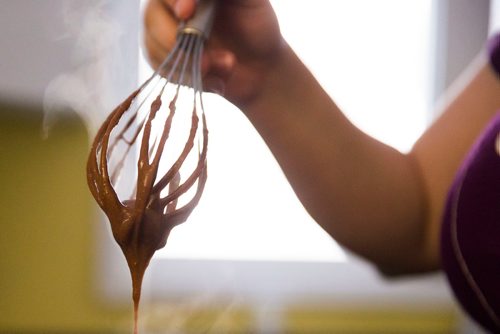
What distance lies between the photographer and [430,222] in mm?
568

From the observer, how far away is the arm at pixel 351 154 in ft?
1.59

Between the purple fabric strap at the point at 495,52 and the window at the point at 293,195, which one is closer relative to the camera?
the purple fabric strap at the point at 495,52

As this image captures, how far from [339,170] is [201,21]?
0.21 metres

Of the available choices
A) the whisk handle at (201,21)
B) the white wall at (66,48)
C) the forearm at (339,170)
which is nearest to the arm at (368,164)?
the forearm at (339,170)

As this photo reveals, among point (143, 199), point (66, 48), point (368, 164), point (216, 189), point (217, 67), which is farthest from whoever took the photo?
point (216, 189)

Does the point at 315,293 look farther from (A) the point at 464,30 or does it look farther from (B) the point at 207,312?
(A) the point at 464,30

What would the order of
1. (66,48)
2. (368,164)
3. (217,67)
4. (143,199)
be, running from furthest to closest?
(66,48)
(368,164)
(217,67)
(143,199)

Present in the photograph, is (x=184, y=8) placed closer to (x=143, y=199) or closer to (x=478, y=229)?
(x=143, y=199)

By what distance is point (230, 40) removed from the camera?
0.46 m

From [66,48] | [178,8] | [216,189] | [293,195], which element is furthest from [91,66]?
[178,8]

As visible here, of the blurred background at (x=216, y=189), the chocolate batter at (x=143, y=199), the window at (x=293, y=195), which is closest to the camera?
the chocolate batter at (x=143, y=199)

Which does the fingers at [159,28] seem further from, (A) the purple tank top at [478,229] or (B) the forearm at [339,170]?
(A) the purple tank top at [478,229]

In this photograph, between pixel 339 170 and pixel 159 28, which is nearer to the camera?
pixel 159 28

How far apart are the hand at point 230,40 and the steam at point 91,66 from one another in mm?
337
